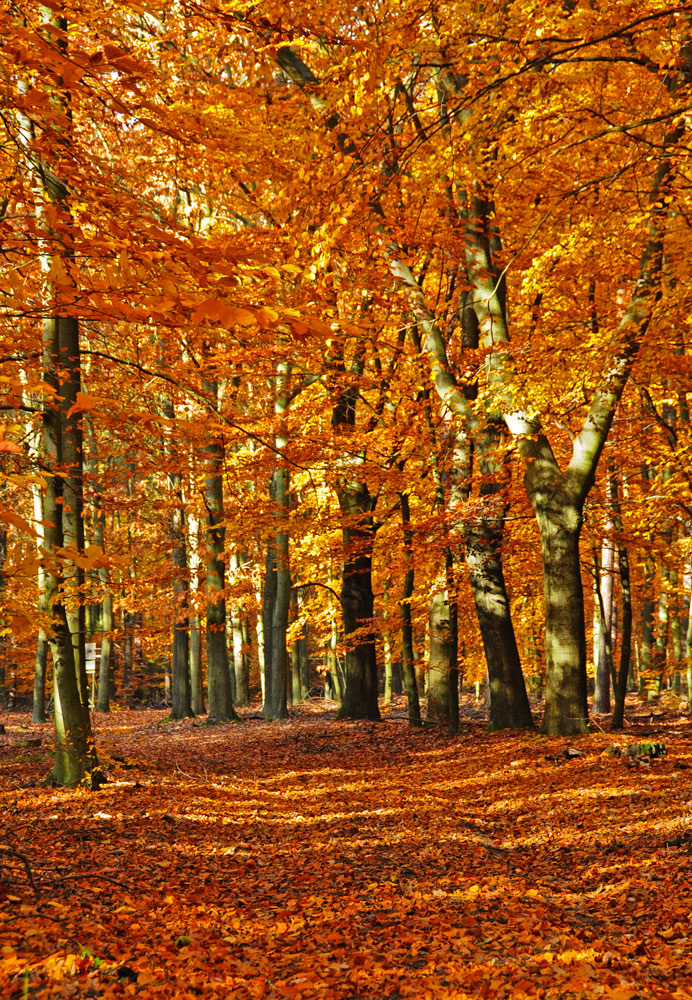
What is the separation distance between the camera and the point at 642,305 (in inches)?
376

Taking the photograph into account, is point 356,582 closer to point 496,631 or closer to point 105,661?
point 496,631

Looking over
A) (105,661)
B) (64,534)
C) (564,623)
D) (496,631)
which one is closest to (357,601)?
(496,631)

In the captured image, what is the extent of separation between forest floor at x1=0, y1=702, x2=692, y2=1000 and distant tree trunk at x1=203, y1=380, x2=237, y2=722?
6.80 m

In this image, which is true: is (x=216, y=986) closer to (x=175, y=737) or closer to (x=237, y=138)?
(x=237, y=138)

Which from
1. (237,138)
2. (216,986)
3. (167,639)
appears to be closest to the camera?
(216,986)

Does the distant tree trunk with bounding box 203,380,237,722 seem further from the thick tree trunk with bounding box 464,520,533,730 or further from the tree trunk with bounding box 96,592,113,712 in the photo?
the tree trunk with bounding box 96,592,113,712

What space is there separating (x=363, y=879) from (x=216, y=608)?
12477mm

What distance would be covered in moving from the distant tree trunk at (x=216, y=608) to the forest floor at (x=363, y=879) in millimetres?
6798

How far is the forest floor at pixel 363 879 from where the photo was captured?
3783mm

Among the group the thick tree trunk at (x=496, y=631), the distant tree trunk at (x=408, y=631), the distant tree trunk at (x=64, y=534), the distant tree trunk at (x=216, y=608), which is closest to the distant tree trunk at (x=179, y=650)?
the distant tree trunk at (x=216, y=608)

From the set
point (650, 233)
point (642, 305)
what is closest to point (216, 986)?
point (642, 305)

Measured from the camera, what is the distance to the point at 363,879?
18.8 feet

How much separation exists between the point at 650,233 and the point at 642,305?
104 centimetres

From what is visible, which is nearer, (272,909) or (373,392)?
(272,909)
